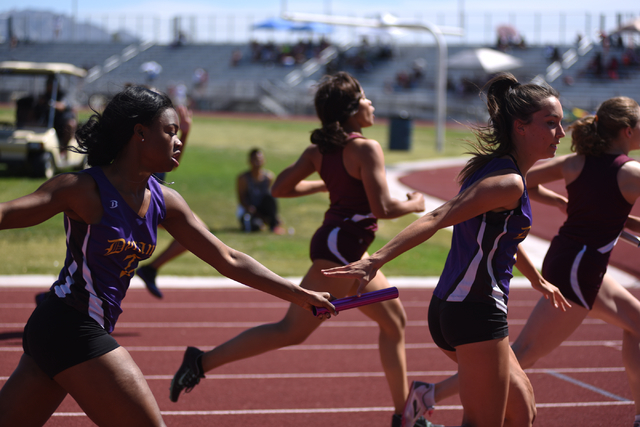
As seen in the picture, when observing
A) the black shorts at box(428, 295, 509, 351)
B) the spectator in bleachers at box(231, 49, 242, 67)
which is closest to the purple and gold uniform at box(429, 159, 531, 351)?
the black shorts at box(428, 295, 509, 351)

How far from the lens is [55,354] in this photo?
8.48ft

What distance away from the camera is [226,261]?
3.02m

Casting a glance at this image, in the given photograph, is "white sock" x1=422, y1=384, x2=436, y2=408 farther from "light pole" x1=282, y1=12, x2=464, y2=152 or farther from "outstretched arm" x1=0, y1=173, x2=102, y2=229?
"light pole" x1=282, y1=12, x2=464, y2=152

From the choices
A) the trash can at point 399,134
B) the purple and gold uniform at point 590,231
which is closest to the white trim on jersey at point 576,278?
the purple and gold uniform at point 590,231

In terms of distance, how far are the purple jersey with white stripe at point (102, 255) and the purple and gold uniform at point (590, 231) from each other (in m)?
2.40

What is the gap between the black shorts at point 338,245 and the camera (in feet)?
13.4

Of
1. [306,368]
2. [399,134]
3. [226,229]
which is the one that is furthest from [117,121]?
[399,134]

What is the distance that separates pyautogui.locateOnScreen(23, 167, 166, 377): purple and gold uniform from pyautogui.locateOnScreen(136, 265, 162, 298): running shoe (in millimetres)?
3523

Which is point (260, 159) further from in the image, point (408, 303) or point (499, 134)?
point (499, 134)

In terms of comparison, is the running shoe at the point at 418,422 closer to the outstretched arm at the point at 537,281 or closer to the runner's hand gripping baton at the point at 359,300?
the outstretched arm at the point at 537,281

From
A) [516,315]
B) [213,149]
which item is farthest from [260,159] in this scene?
[213,149]

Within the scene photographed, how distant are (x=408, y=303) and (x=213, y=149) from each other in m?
18.0

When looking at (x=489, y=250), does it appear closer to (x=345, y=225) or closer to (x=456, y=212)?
(x=456, y=212)

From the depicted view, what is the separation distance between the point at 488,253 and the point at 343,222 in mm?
1380
